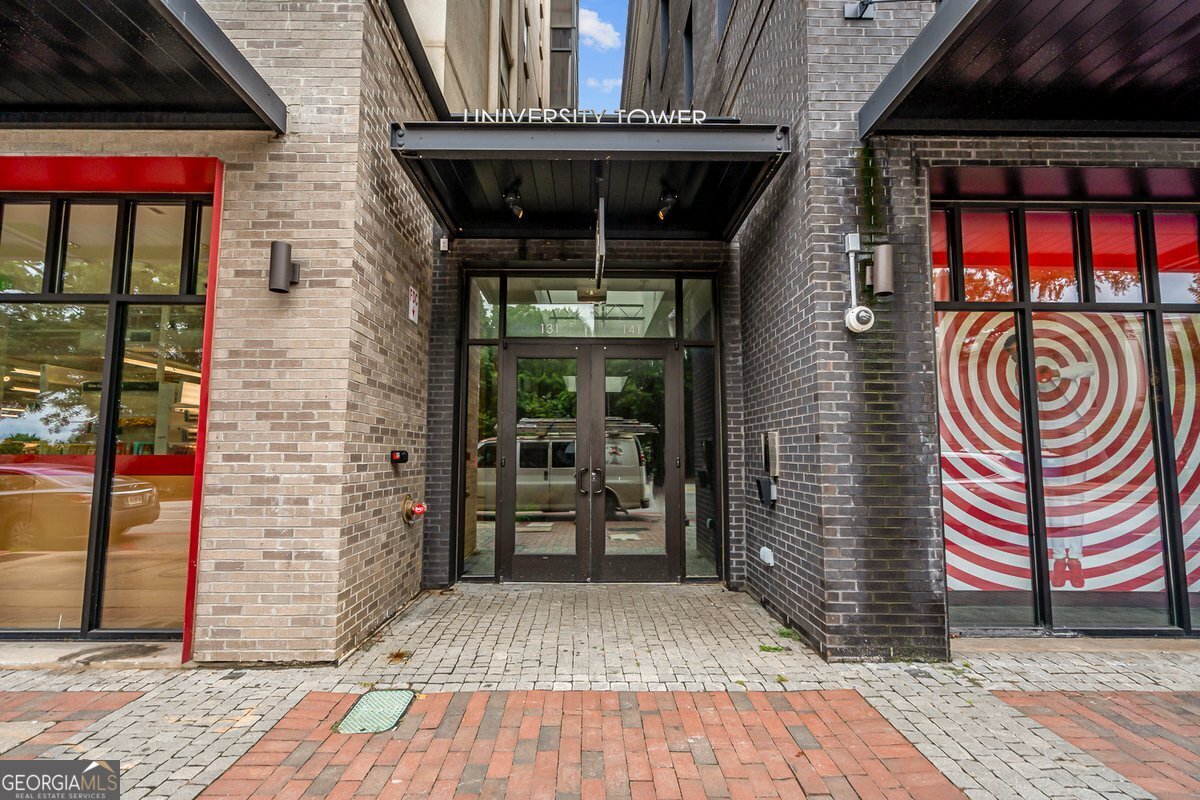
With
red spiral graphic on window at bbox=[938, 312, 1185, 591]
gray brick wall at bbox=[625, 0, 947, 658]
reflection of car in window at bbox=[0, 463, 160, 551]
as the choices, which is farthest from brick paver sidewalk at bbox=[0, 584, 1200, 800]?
reflection of car in window at bbox=[0, 463, 160, 551]

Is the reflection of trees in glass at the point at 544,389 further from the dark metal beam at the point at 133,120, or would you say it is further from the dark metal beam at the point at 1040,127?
the dark metal beam at the point at 1040,127

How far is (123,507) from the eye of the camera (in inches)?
157

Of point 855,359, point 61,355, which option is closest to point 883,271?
point 855,359

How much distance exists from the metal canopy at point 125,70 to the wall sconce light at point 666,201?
292 centimetres

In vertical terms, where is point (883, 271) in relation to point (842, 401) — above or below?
above

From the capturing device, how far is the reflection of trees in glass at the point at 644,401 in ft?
18.4

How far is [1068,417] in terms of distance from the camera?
14.2ft

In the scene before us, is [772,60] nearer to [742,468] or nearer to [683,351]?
[683,351]

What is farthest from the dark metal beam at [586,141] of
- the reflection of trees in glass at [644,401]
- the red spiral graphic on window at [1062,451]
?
the reflection of trees in glass at [644,401]

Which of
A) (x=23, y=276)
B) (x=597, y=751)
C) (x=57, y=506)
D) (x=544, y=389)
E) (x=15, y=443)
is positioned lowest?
(x=597, y=751)

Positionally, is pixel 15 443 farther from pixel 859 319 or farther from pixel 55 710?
pixel 859 319

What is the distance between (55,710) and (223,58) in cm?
373

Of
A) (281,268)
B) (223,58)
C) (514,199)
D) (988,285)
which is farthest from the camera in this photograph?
(514,199)

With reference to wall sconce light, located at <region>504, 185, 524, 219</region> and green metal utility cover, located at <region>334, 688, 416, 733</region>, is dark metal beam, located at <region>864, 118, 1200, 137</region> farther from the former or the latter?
green metal utility cover, located at <region>334, 688, 416, 733</region>
